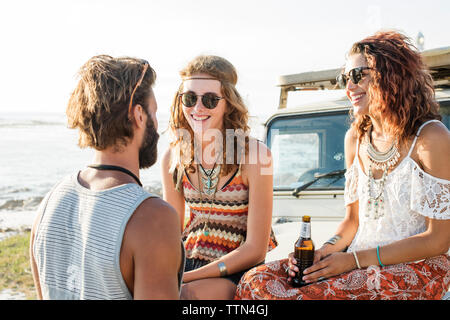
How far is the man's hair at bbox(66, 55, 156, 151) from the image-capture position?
4.56 feet

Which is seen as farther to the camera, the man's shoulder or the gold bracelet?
the gold bracelet

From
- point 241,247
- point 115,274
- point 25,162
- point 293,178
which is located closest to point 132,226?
point 115,274

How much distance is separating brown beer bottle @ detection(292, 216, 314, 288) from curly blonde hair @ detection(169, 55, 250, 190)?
590 mm

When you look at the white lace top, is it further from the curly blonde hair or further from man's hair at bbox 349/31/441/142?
the curly blonde hair

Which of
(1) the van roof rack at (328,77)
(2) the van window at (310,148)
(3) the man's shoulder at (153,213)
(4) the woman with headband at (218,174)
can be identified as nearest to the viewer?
(3) the man's shoulder at (153,213)

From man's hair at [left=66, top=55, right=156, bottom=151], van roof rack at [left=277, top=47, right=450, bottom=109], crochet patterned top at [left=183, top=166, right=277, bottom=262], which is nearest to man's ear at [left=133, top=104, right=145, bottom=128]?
man's hair at [left=66, top=55, right=156, bottom=151]

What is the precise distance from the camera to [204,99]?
2439 millimetres

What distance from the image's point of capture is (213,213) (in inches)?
94.8

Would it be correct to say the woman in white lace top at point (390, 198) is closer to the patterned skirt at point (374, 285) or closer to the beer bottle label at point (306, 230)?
the patterned skirt at point (374, 285)

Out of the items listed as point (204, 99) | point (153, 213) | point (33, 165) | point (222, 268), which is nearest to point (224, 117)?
point (204, 99)

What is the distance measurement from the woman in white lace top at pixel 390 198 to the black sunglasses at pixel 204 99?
0.72 metres

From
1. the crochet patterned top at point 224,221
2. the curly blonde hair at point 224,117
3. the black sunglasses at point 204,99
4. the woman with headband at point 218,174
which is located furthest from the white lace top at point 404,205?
the black sunglasses at point 204,99

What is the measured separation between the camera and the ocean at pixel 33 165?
523 inches

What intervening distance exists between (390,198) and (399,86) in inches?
20.8
